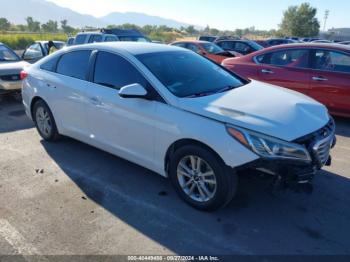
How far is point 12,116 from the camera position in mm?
7121

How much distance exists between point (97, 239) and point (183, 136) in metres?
1.28

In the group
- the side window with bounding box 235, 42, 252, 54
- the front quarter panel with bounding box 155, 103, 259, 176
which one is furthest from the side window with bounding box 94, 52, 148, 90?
the side window with bounding box 235, 42, 252, 54

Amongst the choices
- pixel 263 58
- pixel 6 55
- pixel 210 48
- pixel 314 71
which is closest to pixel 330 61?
pixel 314 71

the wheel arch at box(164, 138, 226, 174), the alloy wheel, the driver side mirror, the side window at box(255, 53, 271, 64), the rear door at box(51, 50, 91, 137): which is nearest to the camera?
the wheel arch at box(164, 138, 226, 174)

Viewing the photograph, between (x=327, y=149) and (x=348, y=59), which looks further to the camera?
(x=348, y=59)

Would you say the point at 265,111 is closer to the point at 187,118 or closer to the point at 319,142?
the point at 319,142

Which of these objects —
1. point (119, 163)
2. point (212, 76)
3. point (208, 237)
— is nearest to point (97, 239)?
point (208, 237)

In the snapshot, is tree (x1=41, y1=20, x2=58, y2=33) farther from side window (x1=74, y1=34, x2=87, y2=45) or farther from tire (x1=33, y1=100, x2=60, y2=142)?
tire (x1=33, y1=100, x2=60, y2=142)

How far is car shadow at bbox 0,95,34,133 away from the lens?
6.36 metres

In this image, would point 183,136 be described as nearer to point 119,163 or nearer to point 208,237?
point 208,237

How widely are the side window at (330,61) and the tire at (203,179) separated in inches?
172

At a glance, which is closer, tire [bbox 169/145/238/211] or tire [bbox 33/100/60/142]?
tire [bbox 169/145/238/211]

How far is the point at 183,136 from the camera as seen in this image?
332 cm

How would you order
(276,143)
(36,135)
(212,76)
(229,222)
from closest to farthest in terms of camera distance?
1. (276,143)
2. (229,222)
3. (212,76)
4. (36,135)
